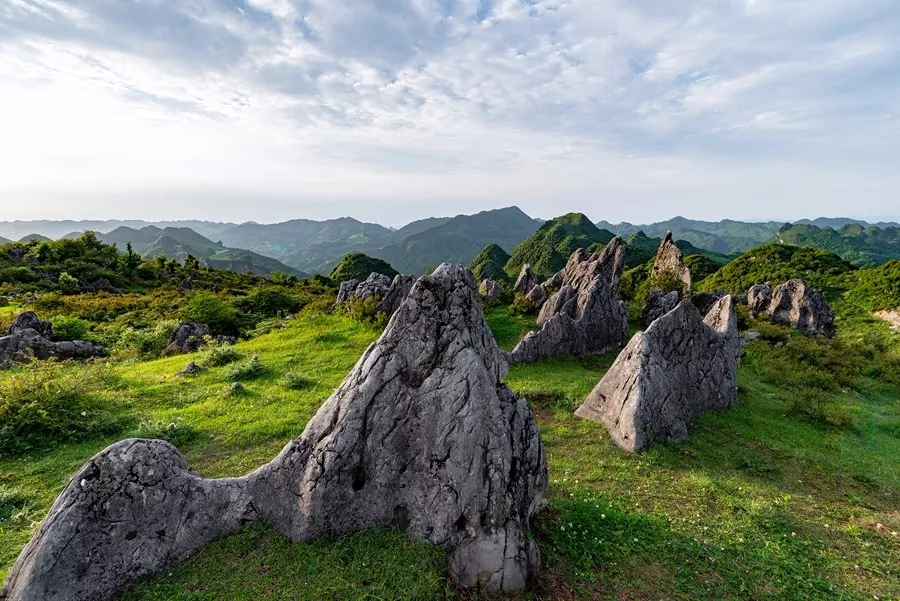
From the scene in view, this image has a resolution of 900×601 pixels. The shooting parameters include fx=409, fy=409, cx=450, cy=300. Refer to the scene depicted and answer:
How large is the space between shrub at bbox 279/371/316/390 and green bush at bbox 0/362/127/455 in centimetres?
610

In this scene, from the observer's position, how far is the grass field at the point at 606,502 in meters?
8.05

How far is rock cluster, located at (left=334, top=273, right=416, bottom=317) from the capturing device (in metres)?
31.0

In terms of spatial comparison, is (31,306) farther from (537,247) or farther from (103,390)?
(537,247)

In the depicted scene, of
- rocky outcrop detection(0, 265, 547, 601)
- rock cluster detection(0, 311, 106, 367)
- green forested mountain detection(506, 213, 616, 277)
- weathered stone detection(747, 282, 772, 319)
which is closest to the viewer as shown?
rocky outcrop detection(0, 265, 547, 601)

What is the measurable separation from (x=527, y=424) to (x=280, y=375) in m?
15.3

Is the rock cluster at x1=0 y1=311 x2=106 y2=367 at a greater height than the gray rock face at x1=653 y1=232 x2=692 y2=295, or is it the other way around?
the gray rock face at x1=653 y1=232 x2=692 y2=295

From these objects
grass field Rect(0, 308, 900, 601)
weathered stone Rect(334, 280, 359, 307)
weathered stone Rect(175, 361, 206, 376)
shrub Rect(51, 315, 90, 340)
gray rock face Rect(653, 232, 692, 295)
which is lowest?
grass field Rect(0, 308, 900, 601)

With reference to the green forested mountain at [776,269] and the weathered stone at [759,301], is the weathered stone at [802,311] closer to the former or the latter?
the weathered stone at [759,301]

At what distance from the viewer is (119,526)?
25.2ft

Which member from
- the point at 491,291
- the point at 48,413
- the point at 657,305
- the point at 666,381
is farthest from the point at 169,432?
the point at 657,305

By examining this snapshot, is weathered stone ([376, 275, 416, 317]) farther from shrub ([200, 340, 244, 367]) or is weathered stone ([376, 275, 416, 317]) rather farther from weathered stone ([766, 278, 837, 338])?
weathered stone ([766, 278, 837, 338])

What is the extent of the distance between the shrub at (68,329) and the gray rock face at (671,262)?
5511cm

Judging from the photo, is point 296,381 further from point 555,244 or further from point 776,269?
point 555,244

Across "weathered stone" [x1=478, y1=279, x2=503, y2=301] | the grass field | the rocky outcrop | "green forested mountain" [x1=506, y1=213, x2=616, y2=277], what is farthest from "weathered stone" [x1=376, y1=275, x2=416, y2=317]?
"green forested mountain" [x1=506, y1=213, x2=616, y2=277]
